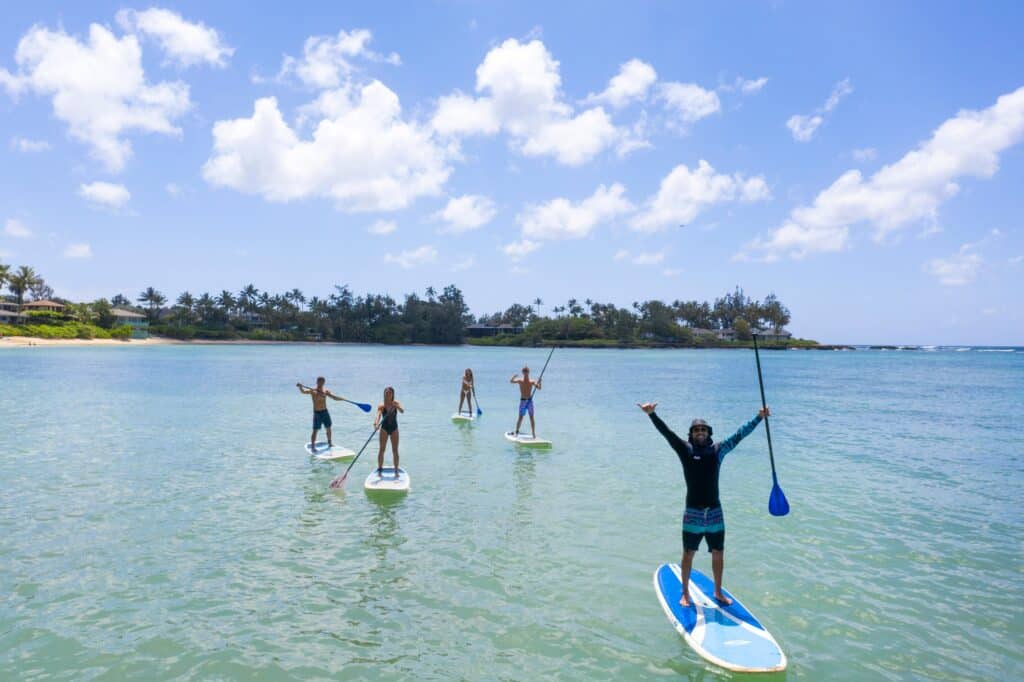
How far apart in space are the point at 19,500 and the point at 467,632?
1072 centimetres

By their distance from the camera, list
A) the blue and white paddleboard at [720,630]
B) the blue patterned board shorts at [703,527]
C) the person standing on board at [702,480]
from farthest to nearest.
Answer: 1. the blue patterned board shorts at [703,527]
2. the person standing on board at [702,480]
3. the blue and white paddleboard at [720,630]

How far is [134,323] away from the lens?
456ft

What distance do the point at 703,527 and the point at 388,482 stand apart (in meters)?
8.23

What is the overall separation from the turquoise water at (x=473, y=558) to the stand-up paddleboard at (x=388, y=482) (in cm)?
25

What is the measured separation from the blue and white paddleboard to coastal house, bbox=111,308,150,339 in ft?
481

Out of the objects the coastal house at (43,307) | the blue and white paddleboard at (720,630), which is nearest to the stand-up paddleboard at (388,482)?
the blue and white paddleboard at (720,630)

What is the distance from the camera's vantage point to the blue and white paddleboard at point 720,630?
673cm

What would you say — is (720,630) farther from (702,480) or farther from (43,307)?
(43,307)

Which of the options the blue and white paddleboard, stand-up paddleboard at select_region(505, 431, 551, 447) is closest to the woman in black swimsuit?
stand-up paddleboard at select_region(505, 431, 551, 447)

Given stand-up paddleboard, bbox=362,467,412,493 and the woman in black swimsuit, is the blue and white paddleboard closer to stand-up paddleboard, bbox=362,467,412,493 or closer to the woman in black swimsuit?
stand-up paddleboard, bbox=362,467,412,493

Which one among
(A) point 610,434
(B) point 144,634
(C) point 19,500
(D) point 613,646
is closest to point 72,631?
(B) point 144,634

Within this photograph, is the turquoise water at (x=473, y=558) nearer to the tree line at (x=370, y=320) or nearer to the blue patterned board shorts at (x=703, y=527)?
the blue patterned board shorts at (x=703, y=527)

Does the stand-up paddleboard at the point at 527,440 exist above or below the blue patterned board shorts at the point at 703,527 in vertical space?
below

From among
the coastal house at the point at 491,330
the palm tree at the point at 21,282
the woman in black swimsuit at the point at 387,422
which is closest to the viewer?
the woman in black swimsuit at the point at 387,422
